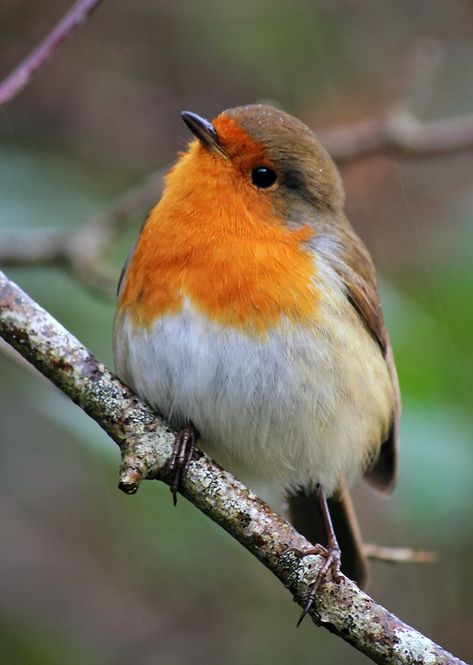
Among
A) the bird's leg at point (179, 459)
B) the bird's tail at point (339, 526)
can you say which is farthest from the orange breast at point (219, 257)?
the bird's tail at point (339, 526)

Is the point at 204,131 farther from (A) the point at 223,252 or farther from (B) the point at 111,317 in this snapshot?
(B) the point at 111,317

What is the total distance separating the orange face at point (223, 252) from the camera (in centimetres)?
326

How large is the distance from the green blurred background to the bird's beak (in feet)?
2.60

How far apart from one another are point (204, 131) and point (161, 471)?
1188 mm

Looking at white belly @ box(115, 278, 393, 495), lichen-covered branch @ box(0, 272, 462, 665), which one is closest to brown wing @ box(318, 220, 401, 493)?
white belly @ box(115, 278, 393, 495)

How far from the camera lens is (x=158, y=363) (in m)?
3.29

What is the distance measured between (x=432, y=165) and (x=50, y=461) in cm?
352

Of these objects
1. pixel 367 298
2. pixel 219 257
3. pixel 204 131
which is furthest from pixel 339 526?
pixel 204 131

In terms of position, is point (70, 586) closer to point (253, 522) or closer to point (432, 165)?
point (253, 522)

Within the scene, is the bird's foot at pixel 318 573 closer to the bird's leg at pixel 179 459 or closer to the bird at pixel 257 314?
the bird at pixel 257 314

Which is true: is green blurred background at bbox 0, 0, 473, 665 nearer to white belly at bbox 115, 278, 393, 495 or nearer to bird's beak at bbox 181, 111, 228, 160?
white belly at bbox 115, 278, 393, 495

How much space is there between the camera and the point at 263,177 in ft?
11.6

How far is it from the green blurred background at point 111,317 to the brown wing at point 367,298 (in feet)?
0.27

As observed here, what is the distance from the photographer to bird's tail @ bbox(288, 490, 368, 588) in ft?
13.4
